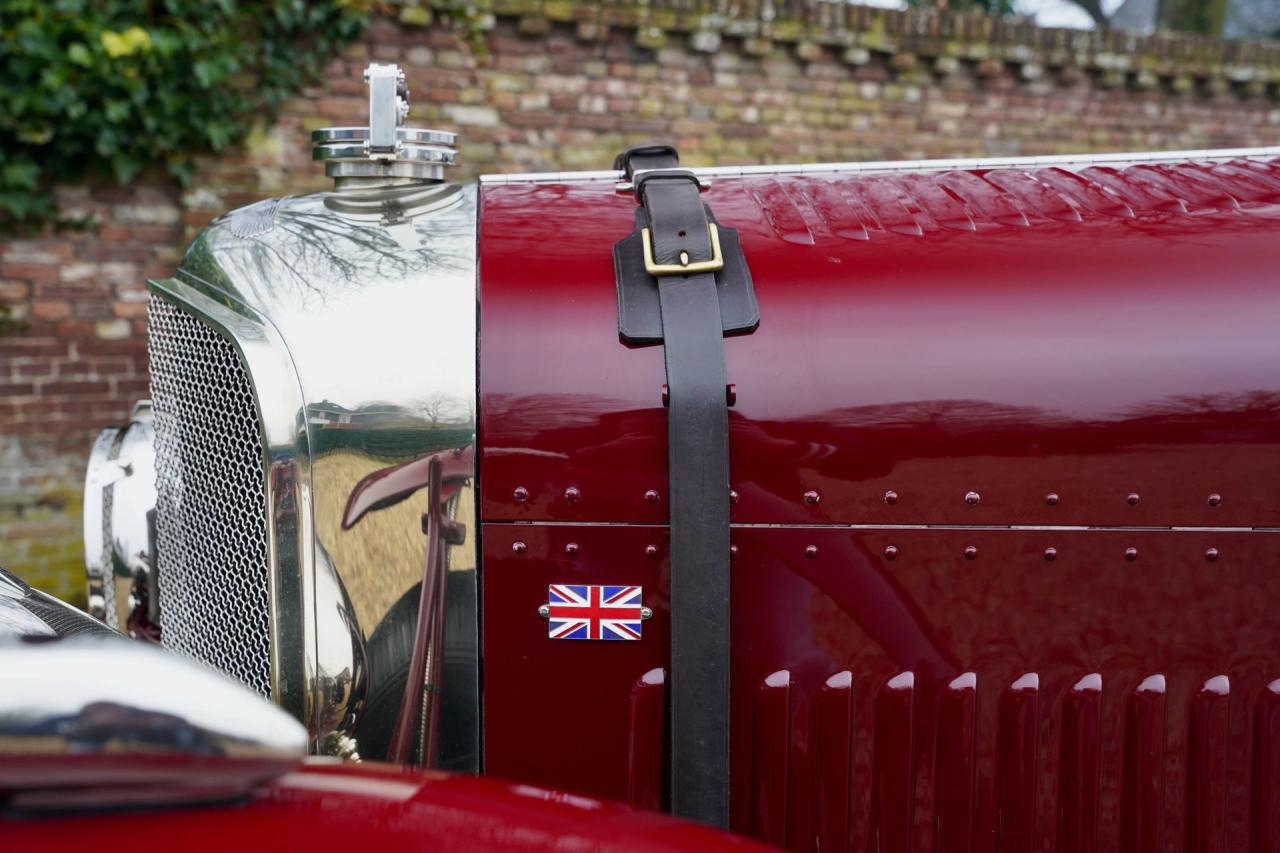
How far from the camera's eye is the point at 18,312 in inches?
179

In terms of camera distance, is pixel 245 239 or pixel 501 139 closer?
pixel 245 239

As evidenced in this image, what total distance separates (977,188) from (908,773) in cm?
99

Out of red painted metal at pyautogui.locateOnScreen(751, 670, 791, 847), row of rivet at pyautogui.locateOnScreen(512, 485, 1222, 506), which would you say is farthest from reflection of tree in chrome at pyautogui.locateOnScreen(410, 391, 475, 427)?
red painted metal at pyautogui.locateOnScreen(751, 670, 791, 847)

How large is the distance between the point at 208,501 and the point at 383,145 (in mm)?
664

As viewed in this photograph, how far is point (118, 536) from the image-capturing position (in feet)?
5.94

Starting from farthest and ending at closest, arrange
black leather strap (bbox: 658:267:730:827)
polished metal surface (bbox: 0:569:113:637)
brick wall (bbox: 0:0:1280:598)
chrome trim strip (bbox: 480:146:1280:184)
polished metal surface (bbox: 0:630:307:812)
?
1. brick wall (bbox: 0:0:1280:598)
2. chrome trim strip (bbox: 480:146:1280:184)
3. black leather strap (bbox: 658:267:730:827)
4. polished metal surface (bbox: 0:569:113:637)
5. polished metal surface (bbox: 0:630:307:812)

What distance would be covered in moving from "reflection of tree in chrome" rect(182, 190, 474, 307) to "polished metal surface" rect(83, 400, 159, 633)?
0.39 meters

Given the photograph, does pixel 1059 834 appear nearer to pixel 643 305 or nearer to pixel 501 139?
pixel 643 305

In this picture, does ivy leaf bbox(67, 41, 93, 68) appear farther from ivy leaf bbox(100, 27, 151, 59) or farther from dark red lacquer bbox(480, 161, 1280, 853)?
dark red lacquer bbox(480, 161, 1280, 853)

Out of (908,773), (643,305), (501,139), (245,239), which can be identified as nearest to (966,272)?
(643,305)

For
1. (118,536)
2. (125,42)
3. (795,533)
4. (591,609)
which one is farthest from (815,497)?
(125,42)

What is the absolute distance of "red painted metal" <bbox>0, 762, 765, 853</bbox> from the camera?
0.84 metres

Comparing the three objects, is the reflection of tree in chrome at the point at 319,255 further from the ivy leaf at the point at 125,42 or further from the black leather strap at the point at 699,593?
the ivy leaf at the point at 125,42

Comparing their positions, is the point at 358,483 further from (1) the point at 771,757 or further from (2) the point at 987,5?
(2) the point at 987,5
